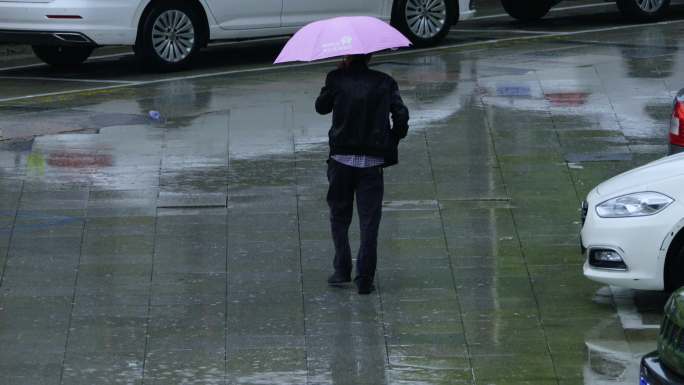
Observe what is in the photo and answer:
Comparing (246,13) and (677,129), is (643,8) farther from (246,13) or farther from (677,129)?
Answer: (677,129)

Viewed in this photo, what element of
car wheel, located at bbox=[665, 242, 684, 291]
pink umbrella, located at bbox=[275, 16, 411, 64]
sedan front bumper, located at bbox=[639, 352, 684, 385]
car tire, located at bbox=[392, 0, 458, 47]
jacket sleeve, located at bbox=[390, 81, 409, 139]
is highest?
sedan front bumper, located at bbox=[639, 352, 684, 385]

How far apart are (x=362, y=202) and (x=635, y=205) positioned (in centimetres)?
161

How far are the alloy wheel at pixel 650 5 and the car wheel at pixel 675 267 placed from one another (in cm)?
1149

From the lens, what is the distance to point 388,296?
9078 mm

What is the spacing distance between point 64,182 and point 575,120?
4.50m

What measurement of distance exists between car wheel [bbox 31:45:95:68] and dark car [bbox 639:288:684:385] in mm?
12178

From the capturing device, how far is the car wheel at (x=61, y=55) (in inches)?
676

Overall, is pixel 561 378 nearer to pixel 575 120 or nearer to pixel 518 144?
pixel 518 144

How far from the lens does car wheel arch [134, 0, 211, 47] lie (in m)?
16.0

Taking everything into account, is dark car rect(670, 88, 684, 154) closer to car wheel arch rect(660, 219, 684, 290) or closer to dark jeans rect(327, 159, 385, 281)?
car wheel arch rect(660, 219, 684, 290)

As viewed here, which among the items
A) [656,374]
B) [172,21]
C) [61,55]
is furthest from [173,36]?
[656,374]

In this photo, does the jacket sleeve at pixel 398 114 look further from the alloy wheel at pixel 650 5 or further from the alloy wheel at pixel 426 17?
the alloy wheel at pixel 650 5

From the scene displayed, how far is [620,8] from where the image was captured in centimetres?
1975

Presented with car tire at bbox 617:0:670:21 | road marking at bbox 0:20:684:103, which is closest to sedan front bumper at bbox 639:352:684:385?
road marking at bbox 0:20:684:103
